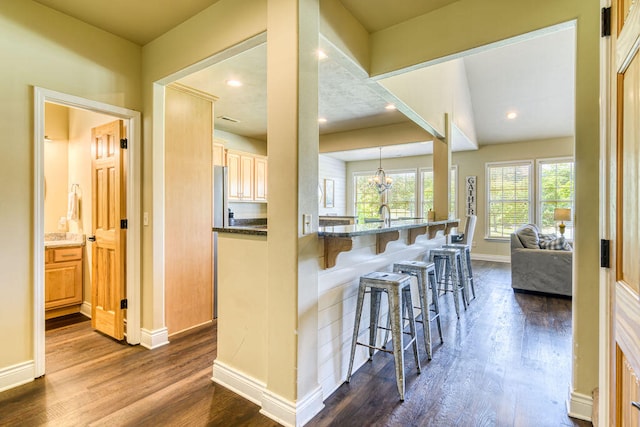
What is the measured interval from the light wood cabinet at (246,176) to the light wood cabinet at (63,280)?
224 centimetres

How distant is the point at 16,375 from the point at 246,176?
385 cm

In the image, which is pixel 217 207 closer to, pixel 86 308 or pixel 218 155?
pixel 218 155

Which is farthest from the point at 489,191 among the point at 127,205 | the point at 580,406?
the point at 127,205

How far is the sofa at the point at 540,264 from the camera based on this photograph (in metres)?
4.32

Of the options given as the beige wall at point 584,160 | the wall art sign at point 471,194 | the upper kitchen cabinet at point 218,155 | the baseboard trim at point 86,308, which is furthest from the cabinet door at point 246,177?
the wall art sign at point 471,194

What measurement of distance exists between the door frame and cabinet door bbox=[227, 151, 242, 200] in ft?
7.86

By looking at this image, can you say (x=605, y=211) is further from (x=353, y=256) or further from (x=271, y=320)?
(x=271, y=320)

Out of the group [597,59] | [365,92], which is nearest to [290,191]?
[597,59]

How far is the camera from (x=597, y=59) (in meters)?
1.78

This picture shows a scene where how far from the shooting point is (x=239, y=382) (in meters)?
2.11

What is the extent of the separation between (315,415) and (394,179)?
767cm

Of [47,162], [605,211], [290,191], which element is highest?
[47,162]

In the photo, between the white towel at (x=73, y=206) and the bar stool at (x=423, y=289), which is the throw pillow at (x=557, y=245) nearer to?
the bar stool at (x=423, y=289)

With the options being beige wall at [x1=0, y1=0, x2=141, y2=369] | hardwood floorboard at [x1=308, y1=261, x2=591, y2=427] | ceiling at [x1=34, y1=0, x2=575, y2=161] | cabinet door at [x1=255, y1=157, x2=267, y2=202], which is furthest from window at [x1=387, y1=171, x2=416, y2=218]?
beige wall at [x1=0, y1=0, x2=141, y2=369]
